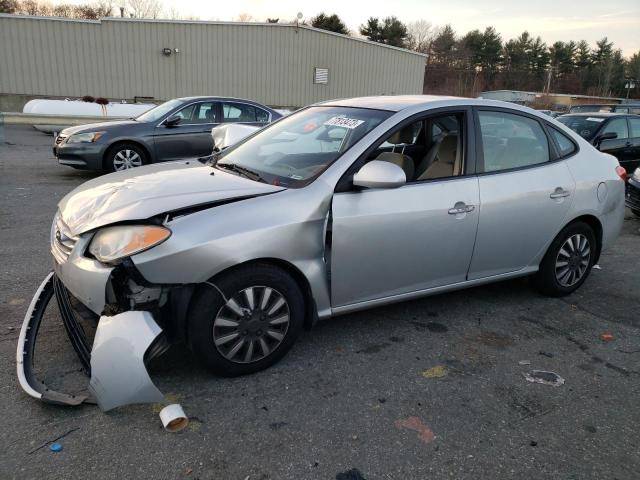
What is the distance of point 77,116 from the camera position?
54.6ft

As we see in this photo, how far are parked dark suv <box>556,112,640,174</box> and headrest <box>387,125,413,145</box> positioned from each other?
8.05 metres

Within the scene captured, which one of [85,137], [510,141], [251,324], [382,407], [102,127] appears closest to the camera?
[382,407]

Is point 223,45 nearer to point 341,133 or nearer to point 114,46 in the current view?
point 114,46

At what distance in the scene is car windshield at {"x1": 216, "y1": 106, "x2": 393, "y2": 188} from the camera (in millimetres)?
3279

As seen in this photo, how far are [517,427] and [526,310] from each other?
1722 mm

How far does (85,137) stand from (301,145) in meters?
6.50

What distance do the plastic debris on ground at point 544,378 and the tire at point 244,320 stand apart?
1501mm

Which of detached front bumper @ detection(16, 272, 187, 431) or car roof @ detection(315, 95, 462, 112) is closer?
detached front bumper @ detection(16, 272, 187, 431)

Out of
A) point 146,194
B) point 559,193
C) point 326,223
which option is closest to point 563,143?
point 559,193

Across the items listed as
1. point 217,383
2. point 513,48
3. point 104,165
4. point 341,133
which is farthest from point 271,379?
point 513,48

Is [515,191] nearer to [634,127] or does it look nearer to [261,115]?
[261,115]

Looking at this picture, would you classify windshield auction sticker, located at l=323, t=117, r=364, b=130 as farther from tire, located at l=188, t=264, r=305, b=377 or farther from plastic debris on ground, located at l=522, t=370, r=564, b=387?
plastic debris on ground, located at l=522, t=370, r=564, b=387

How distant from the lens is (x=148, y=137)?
8852mm

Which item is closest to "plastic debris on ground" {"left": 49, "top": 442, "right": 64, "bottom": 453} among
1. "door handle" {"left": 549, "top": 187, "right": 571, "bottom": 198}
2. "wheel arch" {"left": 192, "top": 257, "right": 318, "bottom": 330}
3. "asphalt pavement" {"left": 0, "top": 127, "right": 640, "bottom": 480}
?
"asphalt pavement" {"left": 0, "top": 127, "right": 640, "bottom": 480}
